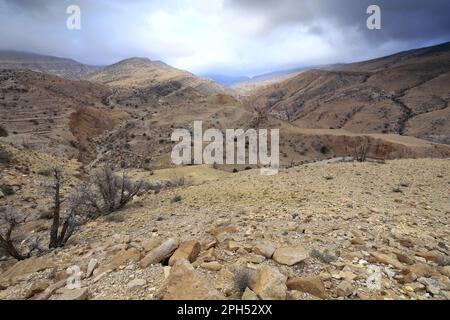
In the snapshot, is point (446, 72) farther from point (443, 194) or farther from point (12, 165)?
point (12, 165)

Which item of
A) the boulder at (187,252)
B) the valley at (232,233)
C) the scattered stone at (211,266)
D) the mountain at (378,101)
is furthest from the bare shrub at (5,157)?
the mountain at (378,101)

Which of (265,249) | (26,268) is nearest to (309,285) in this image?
(265,249)

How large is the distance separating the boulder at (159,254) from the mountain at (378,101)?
43394 mm

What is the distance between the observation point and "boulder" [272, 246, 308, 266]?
397cm

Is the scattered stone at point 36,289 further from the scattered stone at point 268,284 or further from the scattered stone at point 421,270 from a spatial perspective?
the scattered stone at point 421,270

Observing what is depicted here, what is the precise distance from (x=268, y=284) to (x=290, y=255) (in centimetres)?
98

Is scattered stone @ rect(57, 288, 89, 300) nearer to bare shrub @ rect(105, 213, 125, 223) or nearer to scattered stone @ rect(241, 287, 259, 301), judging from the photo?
scattered stone @ rect(241, 287, 259, 301)

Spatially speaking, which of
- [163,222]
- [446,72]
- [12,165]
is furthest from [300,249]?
[446,72]

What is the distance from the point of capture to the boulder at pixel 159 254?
13.2 ft

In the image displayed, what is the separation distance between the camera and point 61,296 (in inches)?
134

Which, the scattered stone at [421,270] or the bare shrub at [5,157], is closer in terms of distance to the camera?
the scattered stone at [421,270]

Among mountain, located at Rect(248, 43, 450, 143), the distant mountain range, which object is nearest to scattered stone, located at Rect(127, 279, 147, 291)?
the distant mountain range

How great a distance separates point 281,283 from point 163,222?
4.10m

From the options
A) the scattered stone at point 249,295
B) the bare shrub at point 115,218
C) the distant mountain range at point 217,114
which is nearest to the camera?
the scattered stone at point 249,295
